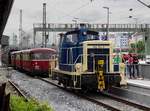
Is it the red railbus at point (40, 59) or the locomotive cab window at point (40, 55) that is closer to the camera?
the red railbus at point (40, 59)

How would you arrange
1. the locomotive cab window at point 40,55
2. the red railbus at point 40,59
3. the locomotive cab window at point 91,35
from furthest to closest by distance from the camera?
the locomotive cab window at point 40,55 < the red railbus at point 40,59 < the locomotive cab window at point 91,35

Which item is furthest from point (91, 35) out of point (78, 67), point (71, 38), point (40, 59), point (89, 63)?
point (40, 59)

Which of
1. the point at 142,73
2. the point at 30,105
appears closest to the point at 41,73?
the point at 142,73

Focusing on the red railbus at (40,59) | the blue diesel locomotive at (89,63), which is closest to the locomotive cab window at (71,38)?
the blue diesel locomotive at (89,63)

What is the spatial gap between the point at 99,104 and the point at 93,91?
16.9 ft

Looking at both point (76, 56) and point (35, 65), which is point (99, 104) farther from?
point (35, 65)

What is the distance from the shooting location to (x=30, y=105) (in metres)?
9.82

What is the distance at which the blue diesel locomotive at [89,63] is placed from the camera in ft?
66.2

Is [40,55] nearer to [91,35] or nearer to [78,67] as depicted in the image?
[91,35]

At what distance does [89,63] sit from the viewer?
813 inches

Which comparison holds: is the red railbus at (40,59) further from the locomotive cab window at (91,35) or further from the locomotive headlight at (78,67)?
the locomotive headlight at (78,67)

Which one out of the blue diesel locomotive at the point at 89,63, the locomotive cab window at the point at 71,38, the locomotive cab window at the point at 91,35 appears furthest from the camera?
the locomotive cab window at the point at 71,38

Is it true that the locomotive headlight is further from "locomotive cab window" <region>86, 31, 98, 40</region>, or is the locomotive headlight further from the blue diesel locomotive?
"locomotive cab window" <region>86, 31, 98, 40</region>

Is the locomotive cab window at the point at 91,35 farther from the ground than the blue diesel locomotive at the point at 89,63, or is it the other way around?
the locomotive cab window at the point at 91,35
